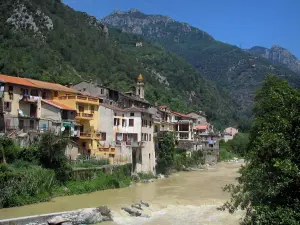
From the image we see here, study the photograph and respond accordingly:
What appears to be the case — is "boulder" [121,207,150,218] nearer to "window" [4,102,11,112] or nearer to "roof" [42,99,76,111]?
"roof" [42,99,76,111]

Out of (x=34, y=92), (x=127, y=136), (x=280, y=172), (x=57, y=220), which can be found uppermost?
(x=34, y=92)

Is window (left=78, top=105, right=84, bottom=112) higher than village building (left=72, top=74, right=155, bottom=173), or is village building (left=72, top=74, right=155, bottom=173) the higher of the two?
window (left=78, top=105, right=84, bottom=112)

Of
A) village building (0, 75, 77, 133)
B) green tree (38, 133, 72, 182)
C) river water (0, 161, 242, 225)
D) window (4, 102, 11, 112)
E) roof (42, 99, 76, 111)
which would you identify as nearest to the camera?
river water (0, 161, 242, 225)

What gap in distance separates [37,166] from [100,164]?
34.8 feet

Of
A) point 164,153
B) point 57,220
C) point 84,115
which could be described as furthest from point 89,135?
point 57,220

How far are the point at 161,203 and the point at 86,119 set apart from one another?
65.5 feet

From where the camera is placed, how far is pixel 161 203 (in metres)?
38.4

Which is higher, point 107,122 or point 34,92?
point 34,92

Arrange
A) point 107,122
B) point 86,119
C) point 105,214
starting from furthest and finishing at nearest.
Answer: point 107,122 → point 86,119 → point 105,214

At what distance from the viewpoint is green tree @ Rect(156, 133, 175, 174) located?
6281 centimetres

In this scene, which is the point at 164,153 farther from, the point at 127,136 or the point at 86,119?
the point at 86,119

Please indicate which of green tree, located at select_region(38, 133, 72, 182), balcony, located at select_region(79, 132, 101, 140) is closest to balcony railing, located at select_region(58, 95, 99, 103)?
balcony, located at select_region(79, 132, 101, 140)

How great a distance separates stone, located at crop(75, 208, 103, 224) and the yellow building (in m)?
22.0

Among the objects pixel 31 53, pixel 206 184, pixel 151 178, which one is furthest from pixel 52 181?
pixel 31 53
